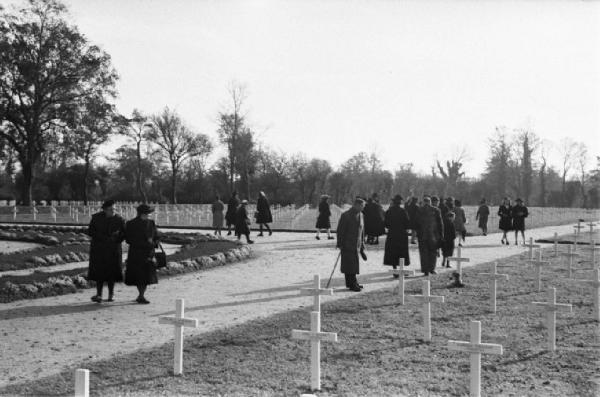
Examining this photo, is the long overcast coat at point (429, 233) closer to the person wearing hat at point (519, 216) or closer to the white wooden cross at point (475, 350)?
the white wooden cross at point (475, 350)

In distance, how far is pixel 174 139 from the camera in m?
62.3

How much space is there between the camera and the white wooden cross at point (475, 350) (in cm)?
470

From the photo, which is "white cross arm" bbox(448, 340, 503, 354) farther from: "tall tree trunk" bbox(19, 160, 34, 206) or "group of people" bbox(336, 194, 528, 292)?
"tall tree trunk" bbox(19, 160, 34, 206)

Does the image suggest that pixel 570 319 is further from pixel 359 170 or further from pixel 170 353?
pixel 359 170

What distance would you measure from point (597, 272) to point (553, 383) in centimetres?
357

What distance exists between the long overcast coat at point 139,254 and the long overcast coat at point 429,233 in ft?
19.4

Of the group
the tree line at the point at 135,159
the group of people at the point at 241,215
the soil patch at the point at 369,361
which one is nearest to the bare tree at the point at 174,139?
the tree line at the point at 135,159

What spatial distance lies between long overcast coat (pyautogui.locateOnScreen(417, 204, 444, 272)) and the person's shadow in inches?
246

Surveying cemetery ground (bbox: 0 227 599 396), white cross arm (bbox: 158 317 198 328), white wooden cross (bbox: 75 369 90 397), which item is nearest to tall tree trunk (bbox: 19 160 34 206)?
cemetery ground (bbox: 0 227 599 396)

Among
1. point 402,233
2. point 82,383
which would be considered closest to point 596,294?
point 402,233

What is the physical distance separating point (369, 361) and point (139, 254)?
4746 mm

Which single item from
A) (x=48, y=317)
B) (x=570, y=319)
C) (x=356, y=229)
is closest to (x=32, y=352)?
(x=48, y=317)

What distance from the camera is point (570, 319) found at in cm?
838

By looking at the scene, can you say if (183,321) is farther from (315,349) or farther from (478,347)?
(478,347)
